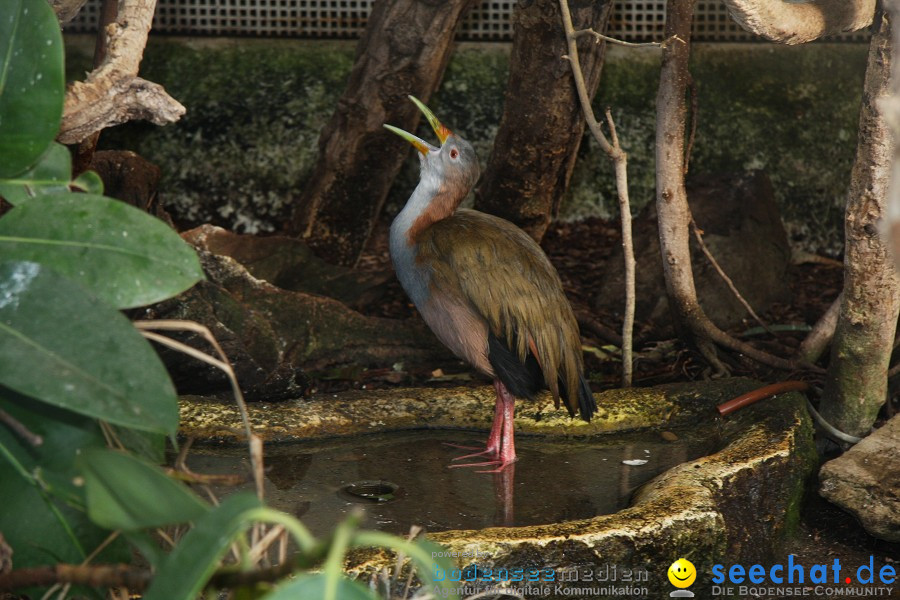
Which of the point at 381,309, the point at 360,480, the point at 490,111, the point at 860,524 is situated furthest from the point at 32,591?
the point at 490,111

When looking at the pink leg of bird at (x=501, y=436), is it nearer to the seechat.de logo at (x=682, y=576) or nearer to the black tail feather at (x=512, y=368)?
the black tail feather at (x=512, y=368)

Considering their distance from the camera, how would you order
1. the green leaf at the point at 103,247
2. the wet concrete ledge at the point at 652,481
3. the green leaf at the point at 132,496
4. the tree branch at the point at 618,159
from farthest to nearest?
the tree branch at the point at 618,159, the wet concrete ledge at the point at 652,481, the green leaf at the point at 103,247, the green leaf at the point at 132,496

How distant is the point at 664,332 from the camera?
519cm

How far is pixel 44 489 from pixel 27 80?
0.70 metres

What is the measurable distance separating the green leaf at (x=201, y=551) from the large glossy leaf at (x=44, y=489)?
512 mm

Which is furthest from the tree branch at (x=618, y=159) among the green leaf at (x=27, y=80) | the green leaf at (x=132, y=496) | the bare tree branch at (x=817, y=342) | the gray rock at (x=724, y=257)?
the green leaf at (x=132, y=496)

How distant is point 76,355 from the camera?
146cm

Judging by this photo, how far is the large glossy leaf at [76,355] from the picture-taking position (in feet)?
4.60

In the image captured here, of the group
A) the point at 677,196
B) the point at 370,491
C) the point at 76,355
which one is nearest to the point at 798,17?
the point at 677,196

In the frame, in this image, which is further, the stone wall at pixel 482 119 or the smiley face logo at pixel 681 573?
the stone wall at pixel 482 119

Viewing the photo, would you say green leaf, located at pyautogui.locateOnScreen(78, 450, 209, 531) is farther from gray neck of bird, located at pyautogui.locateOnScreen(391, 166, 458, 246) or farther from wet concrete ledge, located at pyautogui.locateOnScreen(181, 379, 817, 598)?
gray neck of bird, located at pyautogui.locateOnScreen(391, 166, 458, 246)

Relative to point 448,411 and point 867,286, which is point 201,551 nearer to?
point 448,411

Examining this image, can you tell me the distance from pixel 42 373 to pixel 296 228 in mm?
4169

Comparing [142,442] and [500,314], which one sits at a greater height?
[142,442]
